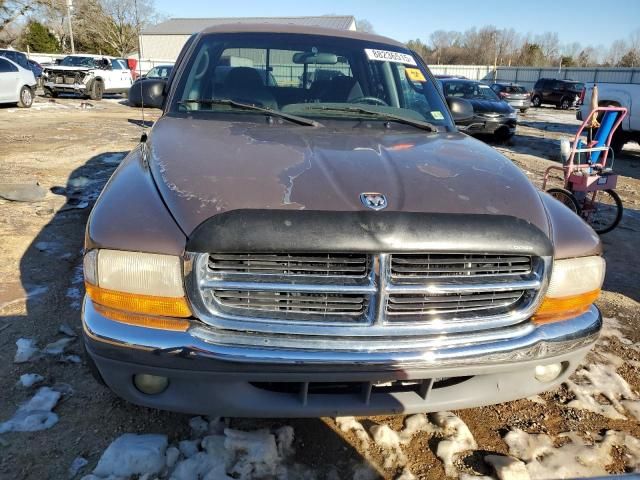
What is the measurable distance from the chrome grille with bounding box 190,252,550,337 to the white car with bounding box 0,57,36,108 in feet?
55.8

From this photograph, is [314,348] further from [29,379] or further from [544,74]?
[544,74]

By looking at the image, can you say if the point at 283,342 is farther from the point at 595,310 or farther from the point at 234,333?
the point at 595,310

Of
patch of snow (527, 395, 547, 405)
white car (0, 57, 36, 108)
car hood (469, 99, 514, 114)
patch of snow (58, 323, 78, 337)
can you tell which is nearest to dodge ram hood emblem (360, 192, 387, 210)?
patch of snow (527, 395, 547, 405)

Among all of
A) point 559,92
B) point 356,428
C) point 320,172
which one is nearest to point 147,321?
point 320,172

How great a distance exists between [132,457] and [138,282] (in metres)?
0.81

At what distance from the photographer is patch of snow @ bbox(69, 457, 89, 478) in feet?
6.86

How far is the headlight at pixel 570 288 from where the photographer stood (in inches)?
80.7

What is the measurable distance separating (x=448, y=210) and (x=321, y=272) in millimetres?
545

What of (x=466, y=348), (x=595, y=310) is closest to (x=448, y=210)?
(x=466, y=348)

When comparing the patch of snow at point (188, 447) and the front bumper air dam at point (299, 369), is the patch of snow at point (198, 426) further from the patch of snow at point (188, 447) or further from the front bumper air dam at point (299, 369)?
the front bumper air dam at point (299, 369)

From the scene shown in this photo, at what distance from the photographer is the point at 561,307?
6.93 ft

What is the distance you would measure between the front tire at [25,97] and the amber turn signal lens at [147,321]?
17.1 m

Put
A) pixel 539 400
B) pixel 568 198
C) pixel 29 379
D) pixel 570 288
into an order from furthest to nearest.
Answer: pixel 568 198 → pixel 539 400 → pixel 29 379 → pixel 570 288

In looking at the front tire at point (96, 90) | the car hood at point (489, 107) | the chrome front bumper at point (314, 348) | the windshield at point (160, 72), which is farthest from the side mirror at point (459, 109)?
the front tire at point (96, 90)
